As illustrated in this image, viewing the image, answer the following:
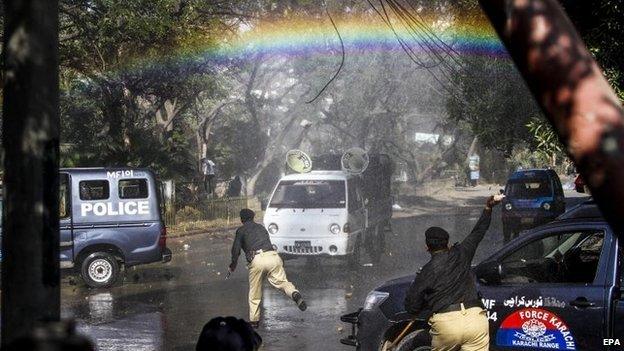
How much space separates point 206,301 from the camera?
522 inches

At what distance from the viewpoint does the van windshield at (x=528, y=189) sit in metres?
24.2

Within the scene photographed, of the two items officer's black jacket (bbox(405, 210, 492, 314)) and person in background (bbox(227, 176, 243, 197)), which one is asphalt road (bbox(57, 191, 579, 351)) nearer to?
officer's black jacket (bbox(405, 210, 492, 314))

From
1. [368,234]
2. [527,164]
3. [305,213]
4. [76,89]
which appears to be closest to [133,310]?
[305,213]

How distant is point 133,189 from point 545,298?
11.1m

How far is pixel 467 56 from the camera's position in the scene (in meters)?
22.1

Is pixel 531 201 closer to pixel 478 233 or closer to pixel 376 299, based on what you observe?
pixel 376 299

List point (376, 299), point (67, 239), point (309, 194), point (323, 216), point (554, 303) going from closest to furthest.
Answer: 1. point (554, 303)
2. point (376, 299)
3. point (67, 239)
4. point (323, 216)
5. point (309, 194)

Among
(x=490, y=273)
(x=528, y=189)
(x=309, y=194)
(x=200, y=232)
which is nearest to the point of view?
(x=490, y=273)

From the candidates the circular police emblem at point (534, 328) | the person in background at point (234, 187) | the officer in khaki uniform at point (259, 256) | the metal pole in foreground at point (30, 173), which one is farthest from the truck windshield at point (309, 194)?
the person in background at point (234, 187)

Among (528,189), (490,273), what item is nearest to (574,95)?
(490,273)

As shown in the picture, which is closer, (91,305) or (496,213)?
(91,305)

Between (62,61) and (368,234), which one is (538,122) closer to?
(368,234)

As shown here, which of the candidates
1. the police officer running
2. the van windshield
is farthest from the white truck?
the police officer running

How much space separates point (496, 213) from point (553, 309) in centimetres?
3094
